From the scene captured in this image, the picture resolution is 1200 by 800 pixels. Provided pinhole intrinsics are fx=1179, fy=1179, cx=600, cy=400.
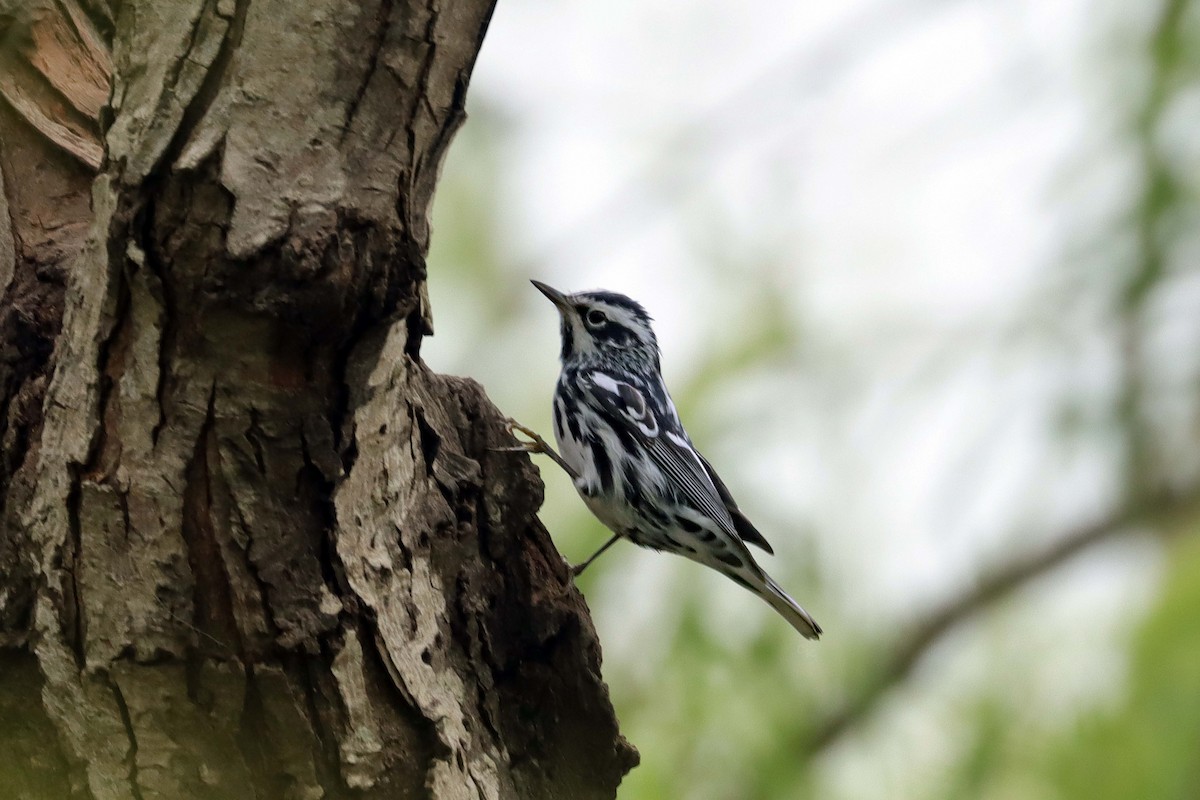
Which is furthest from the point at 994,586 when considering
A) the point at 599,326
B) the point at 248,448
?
the point at 248,448

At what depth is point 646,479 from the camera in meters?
4.90

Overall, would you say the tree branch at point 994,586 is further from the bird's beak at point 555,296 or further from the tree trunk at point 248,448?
the tree trunk at point 248,448

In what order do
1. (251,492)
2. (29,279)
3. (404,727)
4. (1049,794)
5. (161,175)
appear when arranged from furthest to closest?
(1049,794)
(29,279)
(404,727)
(251,492)
(161,175)

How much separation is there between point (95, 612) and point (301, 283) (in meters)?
0.81

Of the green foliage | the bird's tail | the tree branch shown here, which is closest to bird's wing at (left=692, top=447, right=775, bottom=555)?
the bird's tail

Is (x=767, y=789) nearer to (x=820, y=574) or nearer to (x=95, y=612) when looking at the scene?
(x=820, y=574)

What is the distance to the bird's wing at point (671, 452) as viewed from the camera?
4.88 m

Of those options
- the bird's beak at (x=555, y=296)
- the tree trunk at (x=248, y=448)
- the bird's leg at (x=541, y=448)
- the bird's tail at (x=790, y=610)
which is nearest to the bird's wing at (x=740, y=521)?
the bird's tail at (x=790, y=610)

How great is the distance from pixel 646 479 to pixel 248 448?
279 cm

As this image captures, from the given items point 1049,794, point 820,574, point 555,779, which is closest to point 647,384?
point 820,574

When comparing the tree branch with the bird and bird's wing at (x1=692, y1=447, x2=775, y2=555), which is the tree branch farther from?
the bird

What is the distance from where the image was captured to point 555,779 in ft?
9.45

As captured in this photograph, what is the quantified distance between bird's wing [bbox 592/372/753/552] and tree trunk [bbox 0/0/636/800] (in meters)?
2.18

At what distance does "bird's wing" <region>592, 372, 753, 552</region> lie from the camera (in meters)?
4.88
